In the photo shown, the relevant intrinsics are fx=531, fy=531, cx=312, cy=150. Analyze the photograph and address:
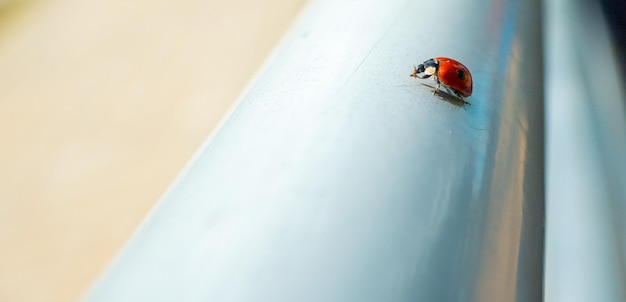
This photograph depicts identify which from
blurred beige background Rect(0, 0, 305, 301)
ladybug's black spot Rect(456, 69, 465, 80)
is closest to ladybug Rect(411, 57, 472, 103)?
ladybug's black spot Rect(456, 69, 465, 80)

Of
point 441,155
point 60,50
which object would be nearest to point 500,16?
point 441,155

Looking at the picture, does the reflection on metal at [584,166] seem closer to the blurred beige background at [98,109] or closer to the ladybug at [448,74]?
the ladybug at [448,74]

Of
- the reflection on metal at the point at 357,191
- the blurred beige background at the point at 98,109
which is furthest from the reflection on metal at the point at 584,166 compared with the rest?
the blurred beige background at the point at 98,109

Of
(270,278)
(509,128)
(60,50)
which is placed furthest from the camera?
(60,50)

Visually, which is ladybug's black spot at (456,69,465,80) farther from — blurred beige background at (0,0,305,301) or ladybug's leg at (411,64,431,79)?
blurred beige background at (0,0,305,301)

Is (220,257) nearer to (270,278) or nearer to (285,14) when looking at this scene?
(270,278)

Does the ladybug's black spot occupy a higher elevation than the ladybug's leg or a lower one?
higher

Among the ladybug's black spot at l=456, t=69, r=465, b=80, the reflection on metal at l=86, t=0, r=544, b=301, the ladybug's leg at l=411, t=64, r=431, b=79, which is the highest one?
the ladybug's black spot at l=456, t=69, r=465, b=80

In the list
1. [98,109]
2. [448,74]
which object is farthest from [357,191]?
[98,109]
